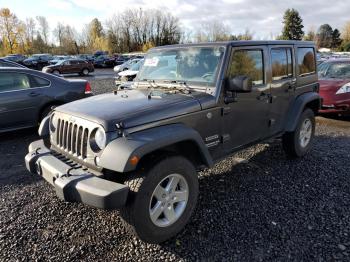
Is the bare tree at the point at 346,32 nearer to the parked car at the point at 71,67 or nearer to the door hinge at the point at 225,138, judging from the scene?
the parked car at the point at 71,67

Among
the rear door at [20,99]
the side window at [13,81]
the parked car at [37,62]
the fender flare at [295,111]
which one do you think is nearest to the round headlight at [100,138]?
the fender flare at [295,111]

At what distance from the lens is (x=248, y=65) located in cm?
397

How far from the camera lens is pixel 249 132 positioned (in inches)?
162

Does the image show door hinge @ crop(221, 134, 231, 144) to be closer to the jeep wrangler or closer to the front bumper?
the jeep wrangler

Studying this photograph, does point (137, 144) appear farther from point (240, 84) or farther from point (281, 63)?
point (281, 63)

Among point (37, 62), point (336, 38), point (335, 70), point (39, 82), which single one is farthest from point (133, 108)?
point (336, 38)

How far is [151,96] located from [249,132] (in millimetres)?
1497

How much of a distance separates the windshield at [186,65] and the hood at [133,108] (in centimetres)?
33

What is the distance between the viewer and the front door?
373cm

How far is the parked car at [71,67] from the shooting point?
26.2 m

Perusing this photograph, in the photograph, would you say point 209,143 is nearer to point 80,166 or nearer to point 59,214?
point 80,166

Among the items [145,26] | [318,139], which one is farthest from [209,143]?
[145,26]

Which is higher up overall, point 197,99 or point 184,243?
point 197,99

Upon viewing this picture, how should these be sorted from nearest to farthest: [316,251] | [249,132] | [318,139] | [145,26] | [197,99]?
→ [316,251] < [197,99] < [249,132] < [318,139] < [145,26]
